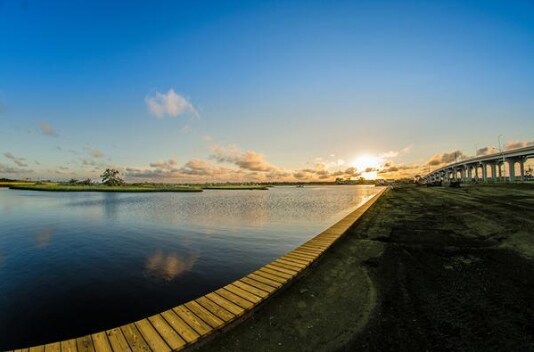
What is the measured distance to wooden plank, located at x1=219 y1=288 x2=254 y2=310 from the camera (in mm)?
6270

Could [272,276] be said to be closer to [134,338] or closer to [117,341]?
[134,338]

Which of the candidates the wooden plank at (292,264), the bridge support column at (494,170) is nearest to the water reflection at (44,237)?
the wooden plank at (292,264)

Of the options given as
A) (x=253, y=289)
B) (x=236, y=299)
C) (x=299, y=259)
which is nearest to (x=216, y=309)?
(x=236, y=299)

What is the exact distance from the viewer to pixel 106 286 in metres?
9.41

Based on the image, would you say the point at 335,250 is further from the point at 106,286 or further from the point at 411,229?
the point at 106,286

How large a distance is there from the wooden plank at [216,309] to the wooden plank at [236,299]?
1.34 ft

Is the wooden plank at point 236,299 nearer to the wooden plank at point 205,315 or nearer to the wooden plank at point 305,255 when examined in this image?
the wooden plank at point 205,315

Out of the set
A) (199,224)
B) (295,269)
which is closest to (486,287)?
(295,269)

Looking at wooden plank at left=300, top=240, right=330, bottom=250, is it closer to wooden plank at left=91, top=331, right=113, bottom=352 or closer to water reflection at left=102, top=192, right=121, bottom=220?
wooden plank at left=91, top=331, right=113, bottom=352

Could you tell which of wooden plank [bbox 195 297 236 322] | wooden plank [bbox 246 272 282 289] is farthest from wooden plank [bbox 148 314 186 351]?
wooden plank [bbox 246 272 282 289]

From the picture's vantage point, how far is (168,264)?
11.9 meters

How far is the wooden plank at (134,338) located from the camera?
4.71 m

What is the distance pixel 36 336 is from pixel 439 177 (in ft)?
716

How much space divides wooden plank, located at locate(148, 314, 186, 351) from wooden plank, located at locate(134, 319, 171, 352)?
0.23 ft
